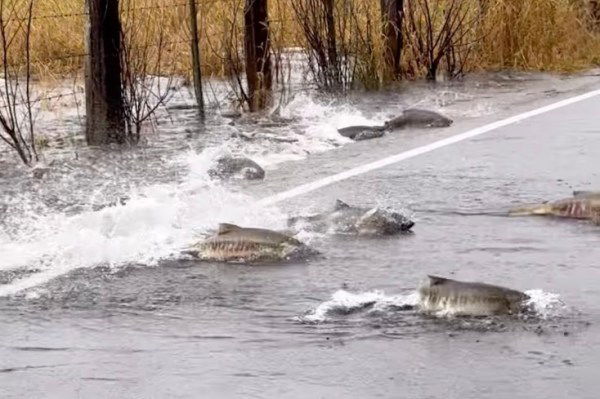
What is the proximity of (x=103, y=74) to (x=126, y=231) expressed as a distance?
405cm

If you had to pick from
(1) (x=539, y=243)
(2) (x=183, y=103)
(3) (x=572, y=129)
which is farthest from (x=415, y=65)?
(1) (x=539, y=243)

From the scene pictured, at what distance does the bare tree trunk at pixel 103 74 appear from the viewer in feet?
41.6

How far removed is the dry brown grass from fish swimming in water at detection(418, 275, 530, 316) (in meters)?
10.3

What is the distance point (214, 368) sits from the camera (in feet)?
20.7

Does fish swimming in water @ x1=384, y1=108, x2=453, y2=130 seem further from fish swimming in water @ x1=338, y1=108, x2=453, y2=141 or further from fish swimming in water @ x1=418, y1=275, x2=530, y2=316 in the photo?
fish swimming in water @ x1=418, y1=275, x2=530, y2=316

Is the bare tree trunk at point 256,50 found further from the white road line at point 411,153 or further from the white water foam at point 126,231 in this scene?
the white water foam at point 126,231

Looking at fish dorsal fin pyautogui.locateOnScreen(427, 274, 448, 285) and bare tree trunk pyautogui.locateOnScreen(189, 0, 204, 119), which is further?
bare tree trunk pyautogui.locateOnScreen(189, 0, 204, 119)

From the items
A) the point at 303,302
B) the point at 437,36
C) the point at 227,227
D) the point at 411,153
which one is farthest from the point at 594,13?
the point at 303,302

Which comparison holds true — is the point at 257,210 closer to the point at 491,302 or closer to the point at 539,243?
the point at 539,243

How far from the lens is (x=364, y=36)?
58.7ft

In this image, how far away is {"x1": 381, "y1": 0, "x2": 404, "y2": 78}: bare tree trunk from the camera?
17891 millimetres

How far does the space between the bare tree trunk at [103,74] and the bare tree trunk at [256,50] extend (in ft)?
8.07

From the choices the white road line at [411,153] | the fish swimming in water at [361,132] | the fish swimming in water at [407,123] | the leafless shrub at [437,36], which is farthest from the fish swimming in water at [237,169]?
the leafless shrub at [437,36]

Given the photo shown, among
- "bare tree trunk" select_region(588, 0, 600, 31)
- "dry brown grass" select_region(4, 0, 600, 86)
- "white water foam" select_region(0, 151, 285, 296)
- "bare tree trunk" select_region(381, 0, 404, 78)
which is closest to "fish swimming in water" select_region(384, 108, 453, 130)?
"dry brown grass" select_region(4, 0, 600, 86)
